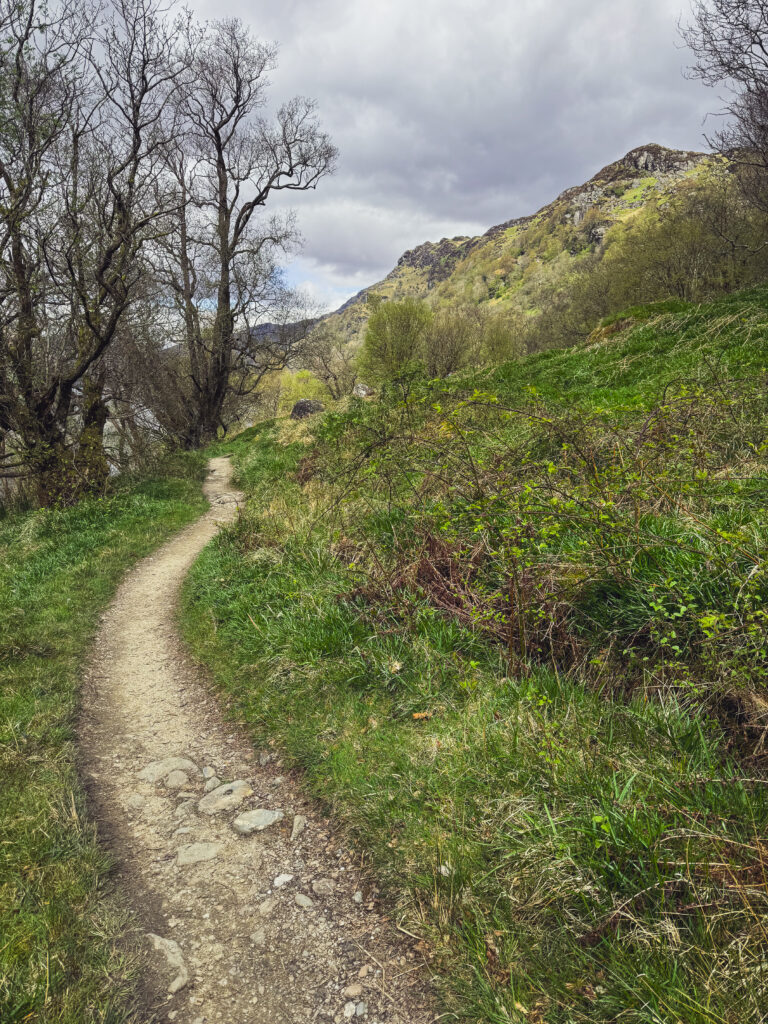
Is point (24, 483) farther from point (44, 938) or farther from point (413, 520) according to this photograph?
point (44, 938)

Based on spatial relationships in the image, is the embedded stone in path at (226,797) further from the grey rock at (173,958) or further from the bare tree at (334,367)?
the bare tree at (334,367)

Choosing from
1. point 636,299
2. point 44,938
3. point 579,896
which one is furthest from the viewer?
point 636,299

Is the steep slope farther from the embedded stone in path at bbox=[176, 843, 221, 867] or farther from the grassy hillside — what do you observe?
the embedded stone in path at bbox=[176, 843, 221, 867]

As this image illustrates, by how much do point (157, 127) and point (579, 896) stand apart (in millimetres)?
16398

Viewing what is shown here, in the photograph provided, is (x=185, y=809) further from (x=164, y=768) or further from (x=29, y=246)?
(x=29, y=246)

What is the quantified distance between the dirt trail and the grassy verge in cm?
18

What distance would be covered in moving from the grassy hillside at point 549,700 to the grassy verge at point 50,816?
4.33 ft

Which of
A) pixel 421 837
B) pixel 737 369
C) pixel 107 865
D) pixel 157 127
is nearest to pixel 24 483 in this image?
pixel 157 127

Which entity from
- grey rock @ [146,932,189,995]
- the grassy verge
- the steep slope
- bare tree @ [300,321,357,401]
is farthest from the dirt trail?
the steep slope

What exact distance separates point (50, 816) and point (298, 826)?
1.56 metres

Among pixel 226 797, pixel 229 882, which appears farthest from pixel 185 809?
pixel 229 882

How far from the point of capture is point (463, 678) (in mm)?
3785

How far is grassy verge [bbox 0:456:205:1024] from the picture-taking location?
2.20m

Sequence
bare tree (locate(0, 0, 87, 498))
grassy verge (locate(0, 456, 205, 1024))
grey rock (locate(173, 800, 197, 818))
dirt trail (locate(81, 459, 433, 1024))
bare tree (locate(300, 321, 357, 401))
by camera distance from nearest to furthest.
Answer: grassy verge (locate(0, 456, 205, 1024)), dirt trail (locate(81, 459, 433, 1024)), grey rock (locate(173, 800, 197, 818)), bare tree (locate(0, 0, 87, 498)), bare tree (locate(300, 321, 357, 401))
